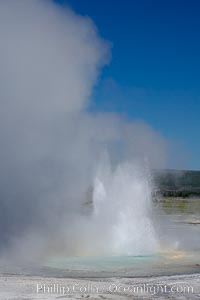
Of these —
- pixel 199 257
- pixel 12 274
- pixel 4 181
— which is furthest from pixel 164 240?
pixel 12 274

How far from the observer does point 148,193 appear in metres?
23.5

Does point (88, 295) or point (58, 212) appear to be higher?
point (58, 212)

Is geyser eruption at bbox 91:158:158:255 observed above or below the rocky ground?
above

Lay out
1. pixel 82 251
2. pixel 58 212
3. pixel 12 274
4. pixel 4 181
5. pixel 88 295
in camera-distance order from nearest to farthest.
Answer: pixel 88 295
pixel 12 274
pixel 82 251
pixel 4 181
pixel 58 212

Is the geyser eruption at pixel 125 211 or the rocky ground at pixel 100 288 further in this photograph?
the geyser eruption at pixel 125 211

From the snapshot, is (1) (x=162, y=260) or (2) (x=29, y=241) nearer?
(1) (x=162, y=260)

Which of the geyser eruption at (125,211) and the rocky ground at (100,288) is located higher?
the geyser eruption at (125,211)

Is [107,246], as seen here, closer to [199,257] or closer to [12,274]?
[199,257]

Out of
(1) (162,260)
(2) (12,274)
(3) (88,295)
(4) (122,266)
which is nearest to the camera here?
(3) (88,295)

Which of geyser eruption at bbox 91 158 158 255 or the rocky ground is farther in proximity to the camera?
geyser eruption at bbox 91 158 158 255

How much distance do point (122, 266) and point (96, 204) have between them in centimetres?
732

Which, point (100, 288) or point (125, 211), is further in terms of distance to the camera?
point (125, 211)

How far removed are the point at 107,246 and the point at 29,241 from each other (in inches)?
117

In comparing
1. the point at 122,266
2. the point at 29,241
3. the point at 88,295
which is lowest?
the point at 88,295
